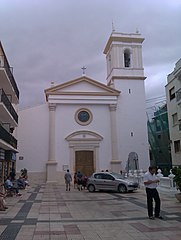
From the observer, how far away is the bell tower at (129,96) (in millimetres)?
30953

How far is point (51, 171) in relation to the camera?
28562mm

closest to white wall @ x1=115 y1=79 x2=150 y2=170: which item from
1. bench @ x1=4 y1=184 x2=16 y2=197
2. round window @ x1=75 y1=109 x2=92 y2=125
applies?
round window @ x1=75 y1=109 x2=92 y2=125

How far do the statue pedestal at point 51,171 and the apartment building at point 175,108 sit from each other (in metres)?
12.1

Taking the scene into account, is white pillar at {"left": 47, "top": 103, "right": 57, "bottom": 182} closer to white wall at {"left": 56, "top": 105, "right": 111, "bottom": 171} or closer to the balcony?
white wall at {"left": 56, "top": 105, "right": 111, "bottom": 171}

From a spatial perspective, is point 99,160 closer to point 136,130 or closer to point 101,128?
point 101,128

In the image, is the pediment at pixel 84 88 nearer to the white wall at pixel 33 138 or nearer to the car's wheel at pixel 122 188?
the white wall at pixel 33 138

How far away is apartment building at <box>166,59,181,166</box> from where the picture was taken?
2647 centimetres

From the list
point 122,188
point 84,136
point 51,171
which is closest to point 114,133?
point 84,136

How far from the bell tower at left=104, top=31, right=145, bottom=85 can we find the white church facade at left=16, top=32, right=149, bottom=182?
0.38 feet

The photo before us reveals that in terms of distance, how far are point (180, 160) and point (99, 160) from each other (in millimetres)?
8351

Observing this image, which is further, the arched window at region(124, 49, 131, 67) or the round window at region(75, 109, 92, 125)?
the arched window at region(124, 49, 131, 67)

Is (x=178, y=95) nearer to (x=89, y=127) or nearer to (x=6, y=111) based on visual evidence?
(x=89, y=127)

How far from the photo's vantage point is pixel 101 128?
31.1m

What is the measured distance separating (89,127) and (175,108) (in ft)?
30.5
